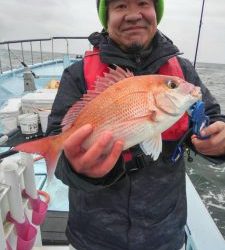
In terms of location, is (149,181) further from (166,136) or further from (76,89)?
(76,89)

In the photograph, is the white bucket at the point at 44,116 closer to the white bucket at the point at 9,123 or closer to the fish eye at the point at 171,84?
the white bucket at the point at 9,123

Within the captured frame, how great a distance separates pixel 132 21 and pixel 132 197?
3.19ft

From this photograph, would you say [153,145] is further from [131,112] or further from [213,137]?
[213,137]

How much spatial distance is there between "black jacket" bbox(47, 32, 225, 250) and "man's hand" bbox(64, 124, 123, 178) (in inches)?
10.7

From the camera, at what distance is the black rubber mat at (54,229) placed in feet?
9.70

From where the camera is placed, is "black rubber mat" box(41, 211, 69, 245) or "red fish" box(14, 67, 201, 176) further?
"black rubber mat" box(41, 211, 69, 245)

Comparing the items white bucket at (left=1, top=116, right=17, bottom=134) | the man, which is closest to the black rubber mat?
the man

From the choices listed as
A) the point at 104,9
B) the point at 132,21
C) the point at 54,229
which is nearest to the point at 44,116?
the point at 54,229

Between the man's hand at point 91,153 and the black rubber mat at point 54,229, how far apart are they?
1721mm

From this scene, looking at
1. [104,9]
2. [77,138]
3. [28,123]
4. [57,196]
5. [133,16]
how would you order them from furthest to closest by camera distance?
[28,123] → [57,196] → [104,9] → [133,16] → [77,138]

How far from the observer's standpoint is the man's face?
1.82 meters

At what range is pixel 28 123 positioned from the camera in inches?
200

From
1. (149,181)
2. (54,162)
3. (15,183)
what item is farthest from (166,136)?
(15,183)

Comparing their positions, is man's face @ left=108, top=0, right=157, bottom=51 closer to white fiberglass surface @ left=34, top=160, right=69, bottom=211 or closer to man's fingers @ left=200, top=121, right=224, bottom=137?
man's fingers @ left=200, top=121, right=224, bottom=137
